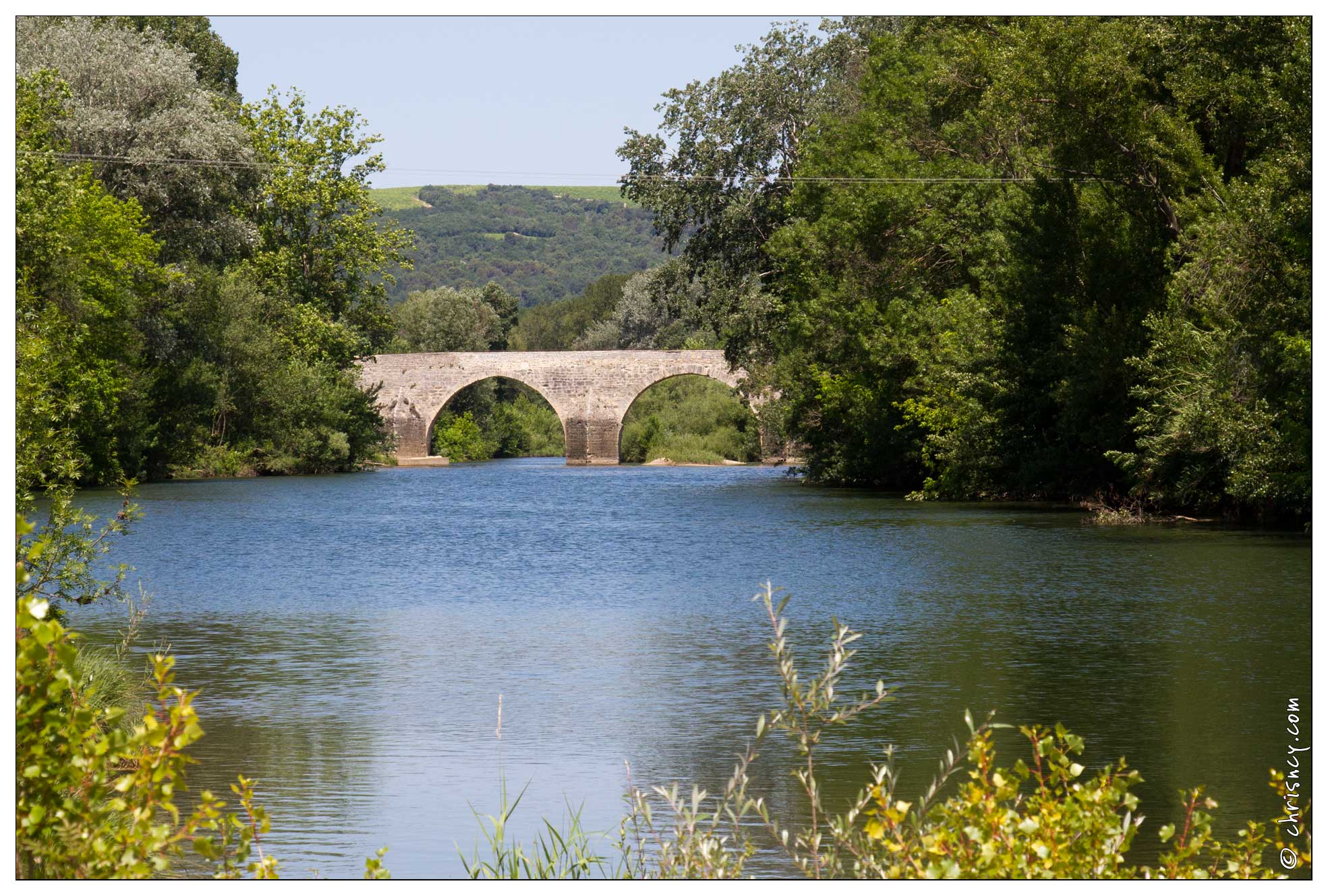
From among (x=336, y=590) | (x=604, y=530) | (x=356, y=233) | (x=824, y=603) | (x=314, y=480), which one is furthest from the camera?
(x=356, y=233)

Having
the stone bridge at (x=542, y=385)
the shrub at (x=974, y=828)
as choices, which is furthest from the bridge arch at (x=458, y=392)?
the shrub at (x=974, y=828)

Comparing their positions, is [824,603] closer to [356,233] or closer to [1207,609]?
[1207,609]

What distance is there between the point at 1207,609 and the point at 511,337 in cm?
6785

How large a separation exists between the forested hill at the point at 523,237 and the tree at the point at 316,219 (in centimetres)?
8734

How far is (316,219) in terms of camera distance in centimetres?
3866

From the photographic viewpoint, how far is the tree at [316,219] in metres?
36.8

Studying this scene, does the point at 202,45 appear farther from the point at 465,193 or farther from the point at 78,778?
the point at 465,193

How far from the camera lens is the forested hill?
136375 millimetres

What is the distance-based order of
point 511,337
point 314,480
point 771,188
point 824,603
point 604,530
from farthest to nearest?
point 511,337 < point 314,480 < point 771,188 < point 604,530 < point 824,603

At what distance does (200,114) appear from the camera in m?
29.9

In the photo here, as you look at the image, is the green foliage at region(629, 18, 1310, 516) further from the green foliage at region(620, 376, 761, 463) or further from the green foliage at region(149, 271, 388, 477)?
the green foliage at region(620, 376, 761, 463)

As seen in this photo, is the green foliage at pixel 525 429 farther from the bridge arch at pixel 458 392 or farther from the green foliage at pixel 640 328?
the bridge arch at pixel 458 392

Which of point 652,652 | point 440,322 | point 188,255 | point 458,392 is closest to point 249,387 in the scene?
point 188,255

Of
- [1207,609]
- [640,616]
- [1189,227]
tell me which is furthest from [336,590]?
[1189,227]
